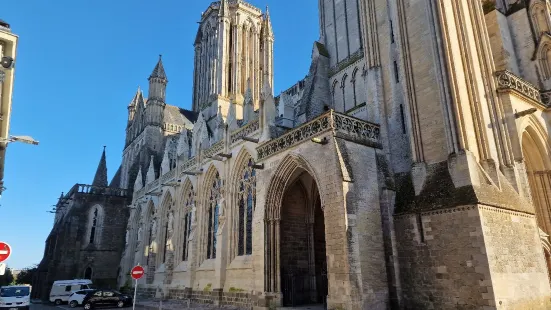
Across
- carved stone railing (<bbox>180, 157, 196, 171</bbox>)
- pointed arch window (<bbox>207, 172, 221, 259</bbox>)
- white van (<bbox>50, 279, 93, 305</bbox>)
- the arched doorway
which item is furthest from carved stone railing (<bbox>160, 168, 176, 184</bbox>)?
the arched doorway

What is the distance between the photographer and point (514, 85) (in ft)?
43.6

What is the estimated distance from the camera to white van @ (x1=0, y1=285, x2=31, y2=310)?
16875 millimetres

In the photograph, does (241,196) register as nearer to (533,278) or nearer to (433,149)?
(433,149)

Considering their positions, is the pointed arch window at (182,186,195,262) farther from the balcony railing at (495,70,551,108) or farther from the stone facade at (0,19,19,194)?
the balcony railing at (495,70,551,108)

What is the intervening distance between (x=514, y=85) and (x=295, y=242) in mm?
9320

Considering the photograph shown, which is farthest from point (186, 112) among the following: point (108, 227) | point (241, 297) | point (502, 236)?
point (502, 236)

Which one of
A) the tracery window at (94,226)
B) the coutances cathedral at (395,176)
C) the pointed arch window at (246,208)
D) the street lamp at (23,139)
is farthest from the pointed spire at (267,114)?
the tracery window at (94,226)

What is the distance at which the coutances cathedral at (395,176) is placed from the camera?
34.2 ft

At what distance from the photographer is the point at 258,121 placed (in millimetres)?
17484

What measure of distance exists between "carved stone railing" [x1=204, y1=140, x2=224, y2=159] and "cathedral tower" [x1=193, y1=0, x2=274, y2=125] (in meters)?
11.6

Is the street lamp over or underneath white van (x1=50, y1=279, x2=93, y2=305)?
over

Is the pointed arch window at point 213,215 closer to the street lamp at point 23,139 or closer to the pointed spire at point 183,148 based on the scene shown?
the pointed spire at point 183,148

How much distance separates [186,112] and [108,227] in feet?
46.5

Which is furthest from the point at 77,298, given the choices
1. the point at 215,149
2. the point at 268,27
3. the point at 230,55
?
the point at 268,27
